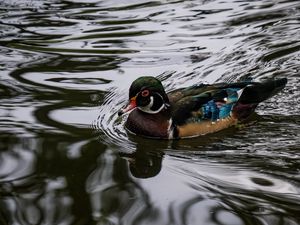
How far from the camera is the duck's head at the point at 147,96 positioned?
716 centimetres

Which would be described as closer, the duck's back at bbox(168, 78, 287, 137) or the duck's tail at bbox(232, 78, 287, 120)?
the duck's back at bbox(168, 78, 287, 137)

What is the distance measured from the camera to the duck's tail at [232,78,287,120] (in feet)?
25.4

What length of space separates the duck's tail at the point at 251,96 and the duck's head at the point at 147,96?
0.96 m

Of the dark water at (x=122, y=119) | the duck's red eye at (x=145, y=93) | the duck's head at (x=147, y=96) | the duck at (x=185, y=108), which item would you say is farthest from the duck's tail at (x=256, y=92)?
the duck's red eye at (x=145, y=93)

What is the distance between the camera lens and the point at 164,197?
5812 mm

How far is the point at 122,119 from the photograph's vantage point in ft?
25.7

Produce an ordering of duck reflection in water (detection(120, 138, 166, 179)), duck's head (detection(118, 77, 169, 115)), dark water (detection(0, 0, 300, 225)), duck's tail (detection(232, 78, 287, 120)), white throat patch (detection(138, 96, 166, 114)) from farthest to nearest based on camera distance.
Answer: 1. duck's tail (detection(232, 78, 287, 120))
2. white throat patch (detection(138, 96, 166, 114))
3. duck's head (detection(118, 77, 169, 115))
4. duck reflection in water (detection(120, 138, 166, 179))
5. dark water (detection(0, 0, 300, 225))

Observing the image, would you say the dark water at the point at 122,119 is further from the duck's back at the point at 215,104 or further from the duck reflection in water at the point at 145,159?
the duck's back at the point at 215,104

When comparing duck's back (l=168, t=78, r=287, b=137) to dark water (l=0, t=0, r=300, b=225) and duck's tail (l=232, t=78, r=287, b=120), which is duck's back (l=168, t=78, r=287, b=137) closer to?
duck's tail (l=232, t=78, r=287, b=120)

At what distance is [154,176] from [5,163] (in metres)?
1.48

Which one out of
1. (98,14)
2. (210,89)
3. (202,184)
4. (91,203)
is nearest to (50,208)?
(91,203)

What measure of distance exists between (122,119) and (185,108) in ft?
2.93

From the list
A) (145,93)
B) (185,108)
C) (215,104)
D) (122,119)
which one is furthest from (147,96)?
(215,104)

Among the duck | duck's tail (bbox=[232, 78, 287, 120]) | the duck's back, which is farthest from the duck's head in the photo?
duck's tail (bbox=[232, 78, 287, 120])
